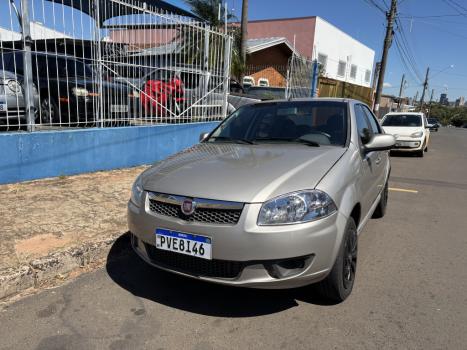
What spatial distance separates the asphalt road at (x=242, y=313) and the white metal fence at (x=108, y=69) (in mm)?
3273

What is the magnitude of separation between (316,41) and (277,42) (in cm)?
689

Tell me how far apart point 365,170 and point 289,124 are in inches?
34.3

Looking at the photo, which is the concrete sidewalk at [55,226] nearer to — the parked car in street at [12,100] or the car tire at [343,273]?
the parked car in street at [12,100]

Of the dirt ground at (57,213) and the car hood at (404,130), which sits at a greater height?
the car hood at (404,130)

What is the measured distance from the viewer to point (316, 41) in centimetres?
2739

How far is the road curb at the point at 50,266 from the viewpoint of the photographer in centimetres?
318

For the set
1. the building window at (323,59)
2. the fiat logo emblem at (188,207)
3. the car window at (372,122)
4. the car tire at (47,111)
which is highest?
the building window at (323,59)

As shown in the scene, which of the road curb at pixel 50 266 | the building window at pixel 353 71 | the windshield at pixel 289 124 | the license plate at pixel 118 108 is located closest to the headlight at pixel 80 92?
the license plate at pixel 118 108

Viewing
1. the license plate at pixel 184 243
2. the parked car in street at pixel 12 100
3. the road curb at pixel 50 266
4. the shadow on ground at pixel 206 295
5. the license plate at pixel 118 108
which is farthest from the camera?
the license plate at pixel 118 108

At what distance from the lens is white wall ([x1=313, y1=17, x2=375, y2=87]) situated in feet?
91.7

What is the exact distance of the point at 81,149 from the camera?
6367 mm

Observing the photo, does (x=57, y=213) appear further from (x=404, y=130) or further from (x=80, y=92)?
(x=404, y=130)

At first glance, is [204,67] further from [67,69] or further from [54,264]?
[54,264]

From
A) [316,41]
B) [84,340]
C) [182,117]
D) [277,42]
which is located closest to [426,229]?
[84,340]
